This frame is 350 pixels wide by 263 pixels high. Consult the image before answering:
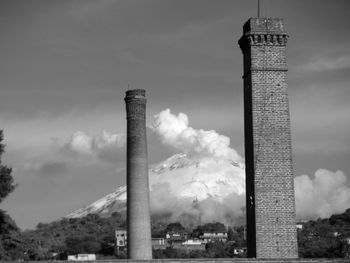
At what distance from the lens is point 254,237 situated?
3388 centimetres

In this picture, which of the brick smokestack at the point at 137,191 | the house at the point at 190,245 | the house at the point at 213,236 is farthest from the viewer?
the house at the point at 213,236

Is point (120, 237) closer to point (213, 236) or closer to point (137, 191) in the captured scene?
point (213, 236)

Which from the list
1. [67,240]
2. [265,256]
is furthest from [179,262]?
[67,240]

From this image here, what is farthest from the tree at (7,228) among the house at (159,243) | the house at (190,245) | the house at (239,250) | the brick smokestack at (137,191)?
the house at (190,245)

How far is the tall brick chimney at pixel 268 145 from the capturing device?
33.8 m

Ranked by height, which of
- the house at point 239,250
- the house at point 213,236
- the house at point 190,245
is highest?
the house at point 213,236

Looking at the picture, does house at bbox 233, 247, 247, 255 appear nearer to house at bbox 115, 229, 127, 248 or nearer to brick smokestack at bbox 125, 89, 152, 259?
house at bbox 115, 229, 127, 248

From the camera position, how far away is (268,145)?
34406mm

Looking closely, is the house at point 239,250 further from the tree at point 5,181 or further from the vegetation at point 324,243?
the tree at point 5,181

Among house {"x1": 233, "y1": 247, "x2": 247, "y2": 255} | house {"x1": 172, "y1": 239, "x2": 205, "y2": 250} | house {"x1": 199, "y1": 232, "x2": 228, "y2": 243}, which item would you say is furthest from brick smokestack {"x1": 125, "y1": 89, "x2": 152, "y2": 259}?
house {"x1": 199, "y1": 232, "x2": 228, "y2": 243}

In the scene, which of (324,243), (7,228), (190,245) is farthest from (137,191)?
(190,245)

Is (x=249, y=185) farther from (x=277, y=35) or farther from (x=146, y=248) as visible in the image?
(x=146, y=248)

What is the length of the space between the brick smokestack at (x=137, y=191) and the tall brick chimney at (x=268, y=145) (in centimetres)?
1628

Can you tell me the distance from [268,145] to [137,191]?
18.0 m
